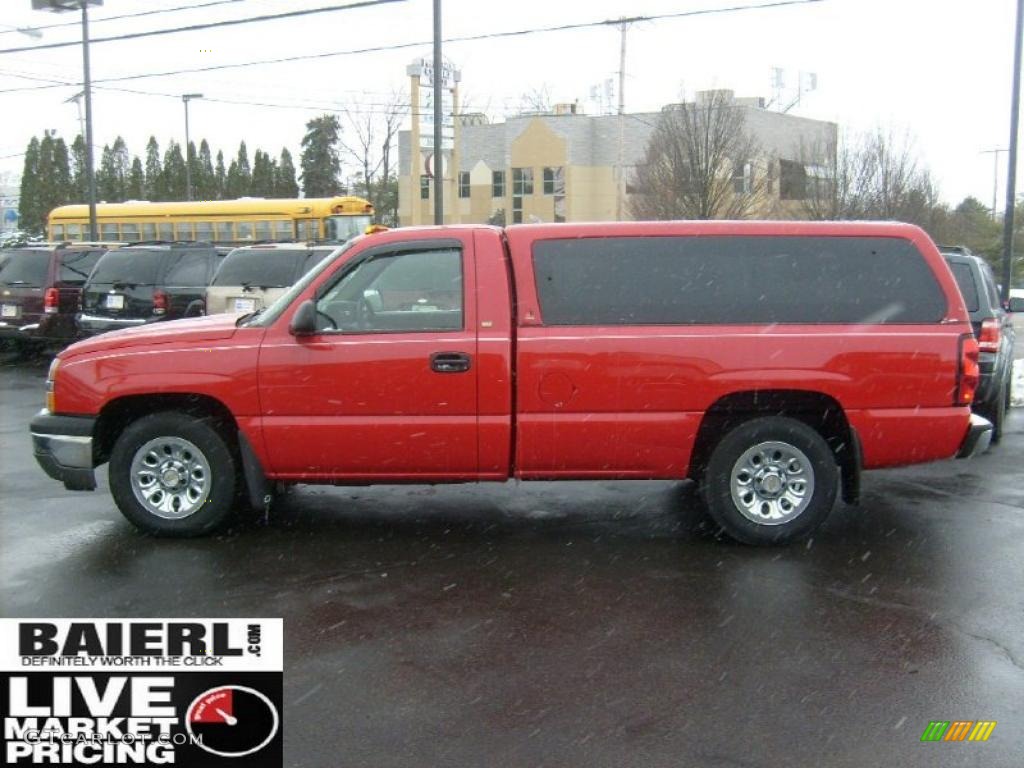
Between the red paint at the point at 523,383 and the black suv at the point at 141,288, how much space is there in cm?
908

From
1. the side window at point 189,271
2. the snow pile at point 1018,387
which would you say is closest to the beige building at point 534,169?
the side window at point 189,271

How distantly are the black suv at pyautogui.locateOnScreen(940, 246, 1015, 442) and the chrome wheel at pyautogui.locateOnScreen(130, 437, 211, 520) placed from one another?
21.3 feet

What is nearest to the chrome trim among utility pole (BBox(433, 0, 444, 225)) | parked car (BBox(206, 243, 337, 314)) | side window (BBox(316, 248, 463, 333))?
side window (BBox(316, 248, 463, 333))

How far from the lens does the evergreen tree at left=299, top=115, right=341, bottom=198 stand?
75.4m

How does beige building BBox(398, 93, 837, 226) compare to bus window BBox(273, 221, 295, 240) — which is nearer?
bus window BBox(273, 221, 295, 240)

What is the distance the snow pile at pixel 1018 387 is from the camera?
42.5 feet

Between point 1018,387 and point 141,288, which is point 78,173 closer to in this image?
point 141,288

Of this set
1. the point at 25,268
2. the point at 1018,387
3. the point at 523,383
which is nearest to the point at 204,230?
the point at 25,268

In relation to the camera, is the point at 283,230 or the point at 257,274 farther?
the point at 283,230

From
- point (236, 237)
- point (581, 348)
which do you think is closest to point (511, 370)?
point (581, 348)

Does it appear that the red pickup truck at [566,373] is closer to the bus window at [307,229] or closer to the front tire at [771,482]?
the front tire at [771,482]

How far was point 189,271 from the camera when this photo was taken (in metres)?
15.6

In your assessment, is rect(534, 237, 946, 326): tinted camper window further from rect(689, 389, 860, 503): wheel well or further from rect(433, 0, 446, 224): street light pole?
rect(433, 0, 446, 224): street light pole

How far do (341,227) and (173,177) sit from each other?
4100 cm
